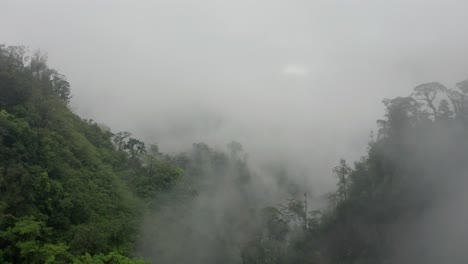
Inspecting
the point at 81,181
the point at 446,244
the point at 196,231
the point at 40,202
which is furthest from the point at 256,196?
the point at 40,202

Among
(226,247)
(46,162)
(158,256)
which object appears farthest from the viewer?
(226,247)

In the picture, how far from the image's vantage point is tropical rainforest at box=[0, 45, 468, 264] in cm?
3042

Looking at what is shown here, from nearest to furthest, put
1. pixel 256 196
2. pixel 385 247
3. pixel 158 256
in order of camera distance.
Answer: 1. pixel 158 256
2. pixel 385 247
3. pixel 256 196

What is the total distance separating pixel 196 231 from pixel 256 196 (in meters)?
29.5

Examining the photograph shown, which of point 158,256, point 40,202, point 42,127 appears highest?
point 42,127

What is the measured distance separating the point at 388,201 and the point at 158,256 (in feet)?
83.3

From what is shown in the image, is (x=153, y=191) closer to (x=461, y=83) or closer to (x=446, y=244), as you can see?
(x=446, y=244)

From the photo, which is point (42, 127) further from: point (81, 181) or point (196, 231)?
point (196, 231)

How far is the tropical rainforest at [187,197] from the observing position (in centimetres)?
3042

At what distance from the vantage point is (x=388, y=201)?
47.0m

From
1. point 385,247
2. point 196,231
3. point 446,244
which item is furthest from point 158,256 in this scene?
point 446,244

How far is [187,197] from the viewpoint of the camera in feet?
168

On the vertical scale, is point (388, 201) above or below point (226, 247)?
above

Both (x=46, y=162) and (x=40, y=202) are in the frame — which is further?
(x=46, y=162)
